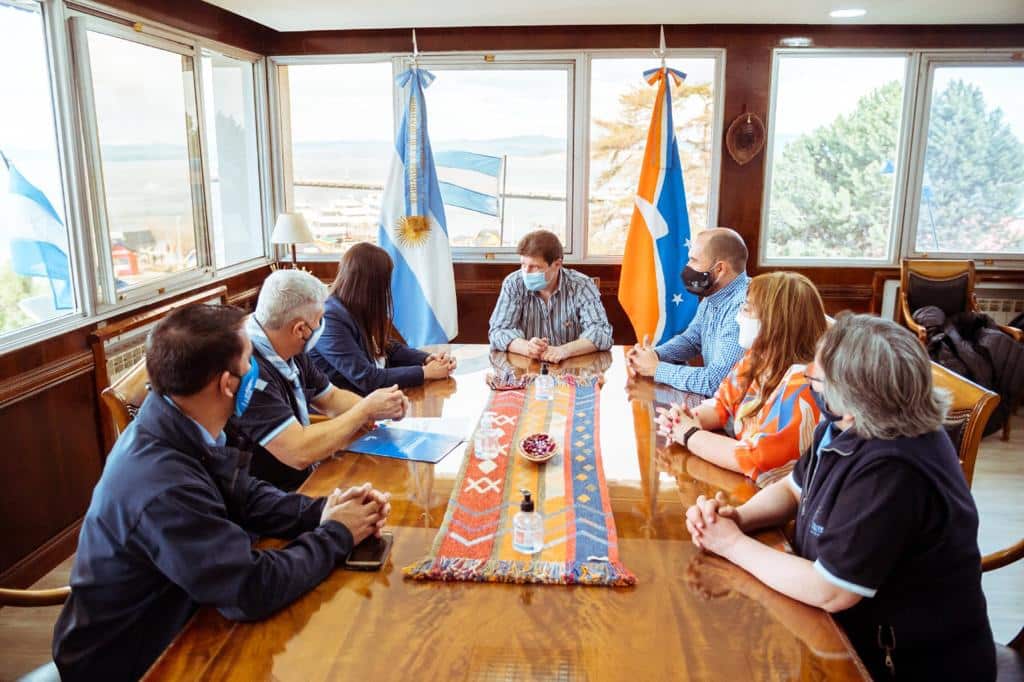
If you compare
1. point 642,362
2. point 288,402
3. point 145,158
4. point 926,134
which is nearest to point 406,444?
point 288,402

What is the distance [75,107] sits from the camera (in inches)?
121

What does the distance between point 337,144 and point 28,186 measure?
8.08ft

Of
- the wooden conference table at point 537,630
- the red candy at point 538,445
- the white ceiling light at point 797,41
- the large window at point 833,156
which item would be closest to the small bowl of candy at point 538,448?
the red candy at point 538,445

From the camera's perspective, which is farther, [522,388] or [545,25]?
[545,25]

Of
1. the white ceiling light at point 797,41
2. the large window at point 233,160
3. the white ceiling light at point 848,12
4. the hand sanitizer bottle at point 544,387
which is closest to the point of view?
the hand sanitizer bottle at point 544,387

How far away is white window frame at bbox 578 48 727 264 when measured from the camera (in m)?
4.80

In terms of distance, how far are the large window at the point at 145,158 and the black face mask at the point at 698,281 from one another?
2.59m

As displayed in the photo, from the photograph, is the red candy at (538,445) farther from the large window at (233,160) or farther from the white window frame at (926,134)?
the white window frame at (926,134)

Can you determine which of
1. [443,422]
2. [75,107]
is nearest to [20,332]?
[75,107]

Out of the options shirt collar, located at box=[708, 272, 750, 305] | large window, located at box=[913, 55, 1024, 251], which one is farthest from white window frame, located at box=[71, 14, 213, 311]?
large window, located at box=[913, 55, 1024, 251]

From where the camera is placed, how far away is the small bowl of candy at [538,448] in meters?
1.90

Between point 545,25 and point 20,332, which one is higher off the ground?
point 545,25

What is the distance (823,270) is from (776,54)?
1485 millimetres

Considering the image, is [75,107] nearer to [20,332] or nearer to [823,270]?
[20,332]
